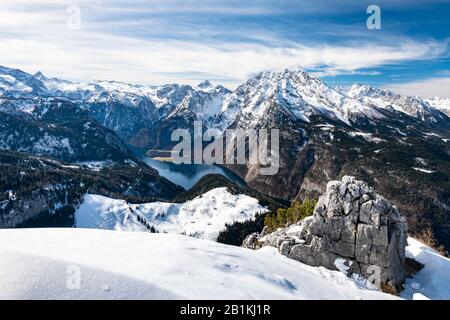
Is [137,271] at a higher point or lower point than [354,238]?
higher

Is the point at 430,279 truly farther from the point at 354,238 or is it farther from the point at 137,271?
the point at 137,271

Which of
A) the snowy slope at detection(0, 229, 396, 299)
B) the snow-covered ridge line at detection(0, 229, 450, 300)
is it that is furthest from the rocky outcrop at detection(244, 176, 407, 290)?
the snowy slope at detection(0, 229, 396, 299)

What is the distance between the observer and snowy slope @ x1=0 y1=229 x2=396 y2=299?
17859 mm

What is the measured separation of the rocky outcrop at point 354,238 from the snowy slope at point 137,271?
812 inches

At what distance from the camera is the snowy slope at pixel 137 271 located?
17.9m

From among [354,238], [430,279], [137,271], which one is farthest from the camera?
[354,238]

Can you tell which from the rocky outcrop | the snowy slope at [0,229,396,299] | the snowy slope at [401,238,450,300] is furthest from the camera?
the rocky outcrop

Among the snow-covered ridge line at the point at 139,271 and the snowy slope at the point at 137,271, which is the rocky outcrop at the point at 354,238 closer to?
the snow-covered ridge line at the point at 139,271

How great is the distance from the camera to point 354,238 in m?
51.4

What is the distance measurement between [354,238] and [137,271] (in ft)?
123

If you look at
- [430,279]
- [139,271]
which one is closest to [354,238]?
[430,279]

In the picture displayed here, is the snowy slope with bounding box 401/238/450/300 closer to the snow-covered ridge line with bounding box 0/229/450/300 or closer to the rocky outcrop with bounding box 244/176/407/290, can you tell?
the rocky outcrop with bounding box 244/176/407/290

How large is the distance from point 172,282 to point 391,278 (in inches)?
1397

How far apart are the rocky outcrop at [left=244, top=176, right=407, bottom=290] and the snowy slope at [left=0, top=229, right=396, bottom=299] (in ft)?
67.7
